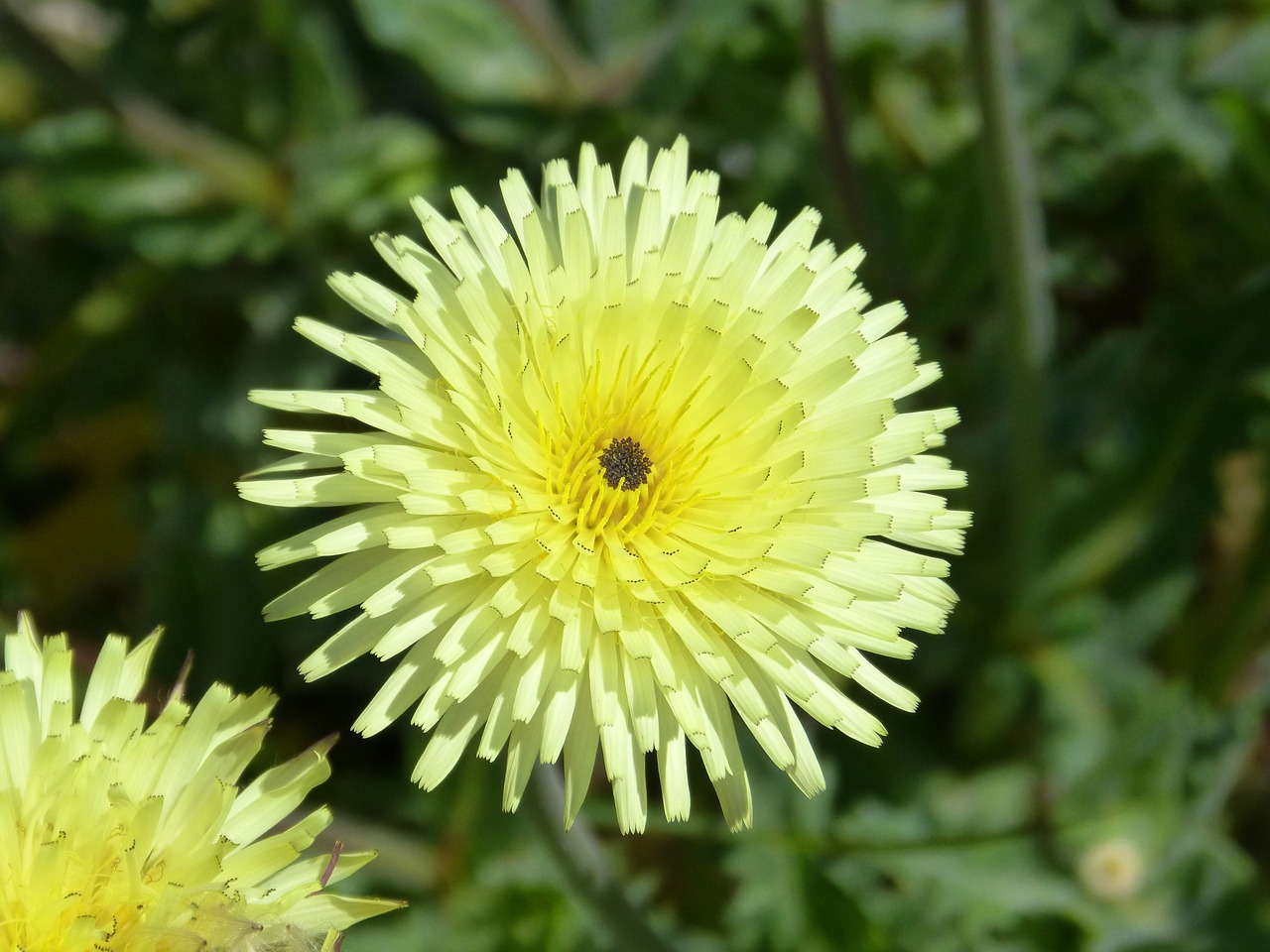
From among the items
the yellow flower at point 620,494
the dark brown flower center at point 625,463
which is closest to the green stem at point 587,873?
the yellow flower at point 620,494

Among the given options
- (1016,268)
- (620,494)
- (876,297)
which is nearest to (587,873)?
(620,494)

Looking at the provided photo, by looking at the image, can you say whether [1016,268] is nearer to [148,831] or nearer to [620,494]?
[620,494]

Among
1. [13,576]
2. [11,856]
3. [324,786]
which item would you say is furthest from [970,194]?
[13,576]

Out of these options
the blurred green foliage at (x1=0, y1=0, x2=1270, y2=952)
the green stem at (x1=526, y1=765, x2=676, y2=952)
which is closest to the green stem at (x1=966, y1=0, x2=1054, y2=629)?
the blurred green foliage at (x1=0, y1=0, x2=1270, y2=952)

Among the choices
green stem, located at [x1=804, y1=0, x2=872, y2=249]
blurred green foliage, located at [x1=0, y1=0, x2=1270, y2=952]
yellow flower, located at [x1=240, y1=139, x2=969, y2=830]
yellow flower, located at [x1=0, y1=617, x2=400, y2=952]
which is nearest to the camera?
yellow flower, located at [x1=0, y1=617, x2=400, y2=952]

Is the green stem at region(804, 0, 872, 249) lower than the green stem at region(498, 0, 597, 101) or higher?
lower

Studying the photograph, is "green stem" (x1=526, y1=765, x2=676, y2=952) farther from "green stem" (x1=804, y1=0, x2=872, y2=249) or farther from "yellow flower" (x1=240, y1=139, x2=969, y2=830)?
"green stem" (x1=804, y1=0, x2=872, y2=249)

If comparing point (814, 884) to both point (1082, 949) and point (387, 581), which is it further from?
point (387, 581)
